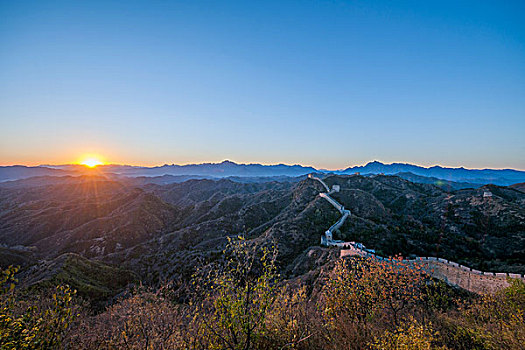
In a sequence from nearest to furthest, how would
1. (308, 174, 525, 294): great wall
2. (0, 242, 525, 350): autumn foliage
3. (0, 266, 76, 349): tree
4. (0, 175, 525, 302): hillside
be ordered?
(0, 266, 76, 349): tree
(0, 242, 525, 350): autumn foliage
(308, 174, 525, 294): great wall
(0, 175, 525, 302): hillside

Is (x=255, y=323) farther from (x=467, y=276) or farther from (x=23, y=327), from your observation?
(x=467, y=276)

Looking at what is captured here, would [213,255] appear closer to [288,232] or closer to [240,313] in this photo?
[288,232]

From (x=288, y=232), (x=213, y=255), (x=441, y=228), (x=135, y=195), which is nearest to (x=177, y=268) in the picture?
(x=213, y=255)

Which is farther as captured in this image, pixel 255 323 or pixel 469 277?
pixel 469 277

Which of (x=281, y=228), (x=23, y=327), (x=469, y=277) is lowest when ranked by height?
(x=281, y=228)

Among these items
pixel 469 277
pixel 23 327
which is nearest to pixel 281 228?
pixel 469 277

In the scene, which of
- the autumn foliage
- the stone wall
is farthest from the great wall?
the autumn foliage

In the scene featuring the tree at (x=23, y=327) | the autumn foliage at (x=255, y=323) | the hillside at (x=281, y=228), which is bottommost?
the hillside at (x=281, y=228)

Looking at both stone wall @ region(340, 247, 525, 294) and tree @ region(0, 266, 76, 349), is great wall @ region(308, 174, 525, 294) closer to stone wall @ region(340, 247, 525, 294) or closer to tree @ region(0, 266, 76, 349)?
stone wall @ region(340, 247, 525, 294)

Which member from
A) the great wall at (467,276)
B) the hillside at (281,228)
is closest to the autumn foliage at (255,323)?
the great wall at (467,276)

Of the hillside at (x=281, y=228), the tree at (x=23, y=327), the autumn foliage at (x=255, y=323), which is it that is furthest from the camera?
the hillside at (x=281, y=228)

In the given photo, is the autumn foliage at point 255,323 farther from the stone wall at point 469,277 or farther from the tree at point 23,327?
the stone wall at point 469,277

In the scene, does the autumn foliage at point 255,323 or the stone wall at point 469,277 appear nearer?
the autumn foliage at point 255,323
